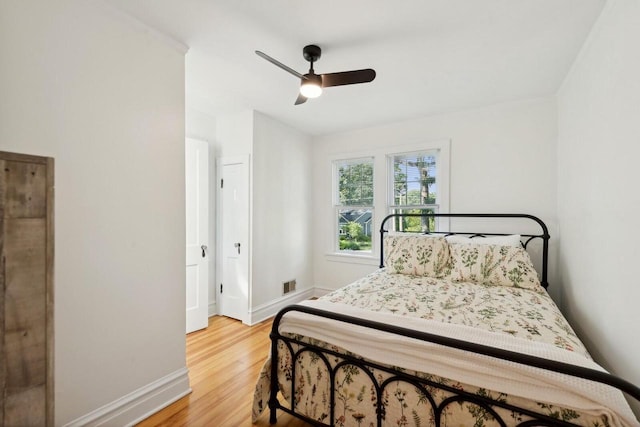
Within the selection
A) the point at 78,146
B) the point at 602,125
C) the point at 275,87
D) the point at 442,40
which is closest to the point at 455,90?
the point at 442,40

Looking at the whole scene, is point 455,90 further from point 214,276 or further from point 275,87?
point 214,276

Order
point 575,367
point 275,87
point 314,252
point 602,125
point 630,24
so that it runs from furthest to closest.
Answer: point 314,252
point 275,87
point 602,125
point 630,24
point 575,367

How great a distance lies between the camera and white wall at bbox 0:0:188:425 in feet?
4.62

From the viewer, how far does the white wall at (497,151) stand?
293 centimetres

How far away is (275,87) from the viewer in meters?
2.70

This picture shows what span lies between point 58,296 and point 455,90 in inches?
133

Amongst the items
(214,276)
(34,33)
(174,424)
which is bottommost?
(174,424)

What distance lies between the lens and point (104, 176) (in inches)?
65.6

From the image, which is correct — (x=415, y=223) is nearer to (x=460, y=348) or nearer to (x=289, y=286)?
(x=289, y=286)

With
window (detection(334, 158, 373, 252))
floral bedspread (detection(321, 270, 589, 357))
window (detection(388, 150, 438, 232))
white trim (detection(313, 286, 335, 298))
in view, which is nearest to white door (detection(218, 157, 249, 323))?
white trim (detection(313, 286, 335, 298))

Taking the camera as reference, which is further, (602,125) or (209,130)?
(209,130)

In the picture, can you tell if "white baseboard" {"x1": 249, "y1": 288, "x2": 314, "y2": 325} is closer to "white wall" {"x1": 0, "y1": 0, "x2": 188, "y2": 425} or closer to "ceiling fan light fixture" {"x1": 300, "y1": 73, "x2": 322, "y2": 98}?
"white wall" {"x1": 0, "y1": 0, "x2": 188, "y2": 425}

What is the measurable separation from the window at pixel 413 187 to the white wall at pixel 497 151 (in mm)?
215

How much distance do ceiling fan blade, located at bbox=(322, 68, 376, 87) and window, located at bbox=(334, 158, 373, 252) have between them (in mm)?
2161
